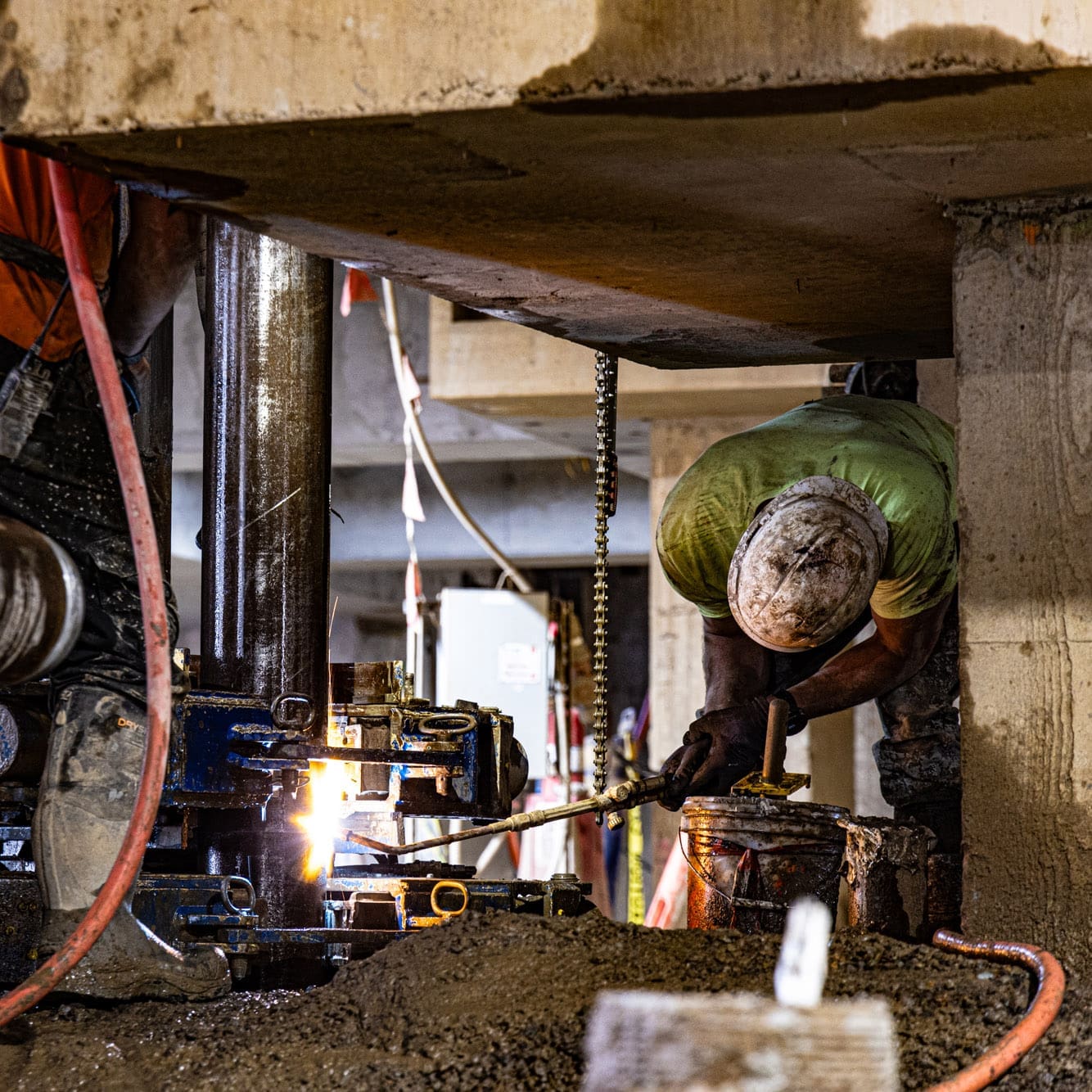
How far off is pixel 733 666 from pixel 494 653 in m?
5.39

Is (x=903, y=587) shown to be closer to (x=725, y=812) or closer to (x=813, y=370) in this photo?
(x=725, y=812)

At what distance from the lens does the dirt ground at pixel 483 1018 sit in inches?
114

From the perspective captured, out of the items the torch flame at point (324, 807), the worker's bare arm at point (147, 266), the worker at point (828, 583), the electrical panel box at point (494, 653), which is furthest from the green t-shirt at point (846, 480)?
the electrical panel box at point (494, 653)

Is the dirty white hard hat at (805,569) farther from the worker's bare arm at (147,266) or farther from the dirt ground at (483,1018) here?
the worker's bare arm at (147,266)

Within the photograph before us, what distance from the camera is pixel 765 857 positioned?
4473 mm

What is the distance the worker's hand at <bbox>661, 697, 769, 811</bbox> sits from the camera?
516cm

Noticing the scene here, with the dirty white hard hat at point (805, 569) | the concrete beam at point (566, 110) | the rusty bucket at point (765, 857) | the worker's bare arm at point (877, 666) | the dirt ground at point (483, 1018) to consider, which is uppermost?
the concrete beam at point (566, 110)

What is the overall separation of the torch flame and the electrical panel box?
19.0 feet

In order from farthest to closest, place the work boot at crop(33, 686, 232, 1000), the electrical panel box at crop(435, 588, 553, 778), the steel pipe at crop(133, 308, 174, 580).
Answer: the electrical panel box at crop(435, 588, 553, 778) < the steel pipe at crop(133, 308, 174, 580) < the work boot at crop(33, 686, 232, 1000)

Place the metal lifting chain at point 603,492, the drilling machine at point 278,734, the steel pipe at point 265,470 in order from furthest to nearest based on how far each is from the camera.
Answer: the steel pipe at point 265,470
the metal lifting chain at point 603,492
the drilling machine at point 278,734

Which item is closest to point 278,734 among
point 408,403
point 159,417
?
point 159,417

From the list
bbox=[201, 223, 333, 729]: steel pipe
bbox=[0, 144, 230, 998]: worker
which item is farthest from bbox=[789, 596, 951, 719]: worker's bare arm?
bbox=[0, 144, 230, 998]: worker

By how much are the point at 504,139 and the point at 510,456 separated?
10389 millimetres

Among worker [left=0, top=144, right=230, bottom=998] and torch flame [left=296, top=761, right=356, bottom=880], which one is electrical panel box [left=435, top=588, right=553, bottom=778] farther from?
worker [left=0, top=144, right=230, bottom=998]
